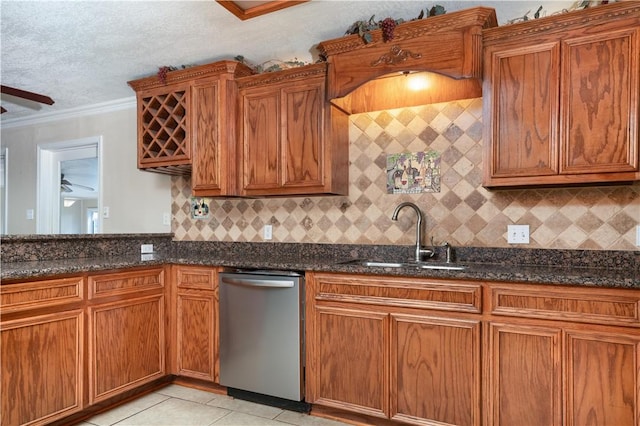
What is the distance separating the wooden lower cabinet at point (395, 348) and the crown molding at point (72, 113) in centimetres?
285

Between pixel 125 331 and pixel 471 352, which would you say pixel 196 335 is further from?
pixel 471 352

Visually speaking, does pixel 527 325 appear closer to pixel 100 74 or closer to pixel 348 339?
pixel 348 339

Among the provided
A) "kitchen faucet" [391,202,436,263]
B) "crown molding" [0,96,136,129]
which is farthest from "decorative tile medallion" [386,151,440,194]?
"crown molding" [0,96,136,129]

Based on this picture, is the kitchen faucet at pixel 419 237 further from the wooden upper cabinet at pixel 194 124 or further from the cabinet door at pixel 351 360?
the wooden upper cabinet at pixel 194 124

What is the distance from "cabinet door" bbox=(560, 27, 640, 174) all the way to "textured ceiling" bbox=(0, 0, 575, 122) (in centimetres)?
45

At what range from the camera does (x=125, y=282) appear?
2.57m

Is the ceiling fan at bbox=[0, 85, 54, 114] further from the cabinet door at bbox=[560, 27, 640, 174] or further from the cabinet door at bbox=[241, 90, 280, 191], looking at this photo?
the cabinet door at bbox=[560, 27, 640, 174]

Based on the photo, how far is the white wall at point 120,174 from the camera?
3.78 m

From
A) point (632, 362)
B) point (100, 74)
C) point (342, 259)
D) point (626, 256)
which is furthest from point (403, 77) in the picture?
point (100, 74)

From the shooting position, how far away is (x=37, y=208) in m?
4.51

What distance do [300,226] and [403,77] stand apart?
131 cm

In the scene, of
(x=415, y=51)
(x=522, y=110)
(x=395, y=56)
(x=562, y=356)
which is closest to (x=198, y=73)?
(x=395, y=56)

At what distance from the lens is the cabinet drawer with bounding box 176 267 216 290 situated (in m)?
2.73

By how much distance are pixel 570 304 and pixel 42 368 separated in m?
2.66
